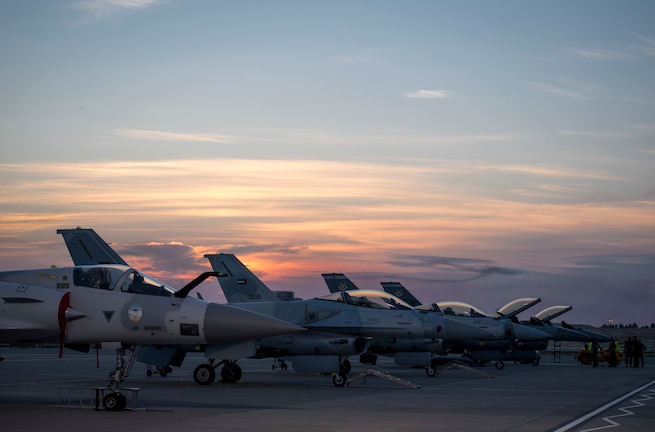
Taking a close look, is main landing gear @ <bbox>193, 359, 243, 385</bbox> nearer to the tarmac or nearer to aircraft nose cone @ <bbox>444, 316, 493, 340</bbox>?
the tarmac

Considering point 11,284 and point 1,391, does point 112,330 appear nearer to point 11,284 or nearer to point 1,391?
point 11,284

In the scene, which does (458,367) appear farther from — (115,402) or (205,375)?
(115,402)

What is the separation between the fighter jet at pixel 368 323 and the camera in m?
26.5

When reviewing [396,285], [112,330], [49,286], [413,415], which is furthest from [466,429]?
[396,285]

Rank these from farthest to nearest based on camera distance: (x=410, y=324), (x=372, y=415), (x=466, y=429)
Result: 1. (x=410, y=324)
2. (x=372, y=415)
3. (x=466, y=429)

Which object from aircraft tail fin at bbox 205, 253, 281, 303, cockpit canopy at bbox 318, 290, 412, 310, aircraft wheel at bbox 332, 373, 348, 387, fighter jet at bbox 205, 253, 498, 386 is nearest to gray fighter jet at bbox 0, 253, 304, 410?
aircraft wheel at bbox 332, 373, 348, 387

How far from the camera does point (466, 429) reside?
544 inches

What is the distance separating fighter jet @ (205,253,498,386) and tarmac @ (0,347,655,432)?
129cm

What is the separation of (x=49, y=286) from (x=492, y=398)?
31.8 ft

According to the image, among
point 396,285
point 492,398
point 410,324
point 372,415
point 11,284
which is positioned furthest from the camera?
point 396,285

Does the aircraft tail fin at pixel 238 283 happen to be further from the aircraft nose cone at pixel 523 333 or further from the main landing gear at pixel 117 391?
the main landing gear at pixel 117 391

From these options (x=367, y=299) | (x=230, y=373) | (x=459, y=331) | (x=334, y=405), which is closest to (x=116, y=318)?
(x=334, y=405)

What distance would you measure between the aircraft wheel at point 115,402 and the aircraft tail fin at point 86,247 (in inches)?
554

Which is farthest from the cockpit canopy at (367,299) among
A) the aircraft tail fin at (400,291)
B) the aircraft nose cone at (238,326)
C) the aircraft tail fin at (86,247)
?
the aircraft tail fin at (400,291)
